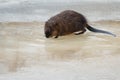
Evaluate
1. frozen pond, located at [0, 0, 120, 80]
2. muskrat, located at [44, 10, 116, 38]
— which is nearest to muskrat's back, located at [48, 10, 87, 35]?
muskrat, located at [44, 10, 116, 38]

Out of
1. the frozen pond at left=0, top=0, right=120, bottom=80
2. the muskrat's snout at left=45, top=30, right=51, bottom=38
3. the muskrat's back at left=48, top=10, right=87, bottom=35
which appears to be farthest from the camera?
the muskrat's back at left=48, top=10, right=87, bottom=35

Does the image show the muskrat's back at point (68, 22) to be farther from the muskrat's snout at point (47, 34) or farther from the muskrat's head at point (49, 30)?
the muskrat's snout at point (47, 34)

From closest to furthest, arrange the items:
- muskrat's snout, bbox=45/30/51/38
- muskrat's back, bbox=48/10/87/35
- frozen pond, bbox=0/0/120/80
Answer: frozen pond, bbox=0/0/120/80, muskrat's snout, bbox=45/30/51/38, muskrat's back, bbox=48/10/87/35

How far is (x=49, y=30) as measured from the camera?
502cm

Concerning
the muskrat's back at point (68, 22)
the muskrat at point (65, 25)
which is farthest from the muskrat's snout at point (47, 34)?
the muskrat's back at point (68, 22)

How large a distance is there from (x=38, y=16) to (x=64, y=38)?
147cm

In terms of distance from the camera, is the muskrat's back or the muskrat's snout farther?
the muskrat's back

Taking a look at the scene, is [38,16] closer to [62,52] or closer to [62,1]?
[62,1]

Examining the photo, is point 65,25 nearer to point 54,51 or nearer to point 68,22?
point 68,22

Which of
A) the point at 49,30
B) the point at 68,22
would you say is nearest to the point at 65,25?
the point at 68,22

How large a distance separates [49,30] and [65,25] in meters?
0.30

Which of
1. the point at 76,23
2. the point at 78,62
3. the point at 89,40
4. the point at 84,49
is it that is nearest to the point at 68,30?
the point at 76,23

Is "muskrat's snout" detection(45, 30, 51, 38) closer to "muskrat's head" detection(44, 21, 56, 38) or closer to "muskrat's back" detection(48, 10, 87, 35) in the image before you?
"muskrat's head" detection(44, 21, 56, 38)

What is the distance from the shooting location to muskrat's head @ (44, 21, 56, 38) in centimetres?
498
